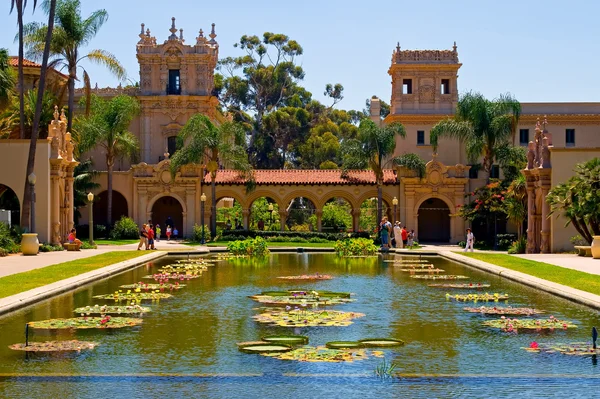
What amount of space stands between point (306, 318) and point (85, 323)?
386 cm

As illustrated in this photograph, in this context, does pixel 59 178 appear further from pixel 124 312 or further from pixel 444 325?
pixel 444 325

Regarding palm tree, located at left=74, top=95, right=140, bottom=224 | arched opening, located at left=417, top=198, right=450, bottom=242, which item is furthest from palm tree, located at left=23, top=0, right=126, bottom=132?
arched opening, located at left=417, top=198, right=450, bottom=242

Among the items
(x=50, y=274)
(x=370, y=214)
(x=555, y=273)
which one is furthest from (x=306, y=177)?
(x=50, y=274)

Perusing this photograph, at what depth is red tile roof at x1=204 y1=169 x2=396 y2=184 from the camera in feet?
184

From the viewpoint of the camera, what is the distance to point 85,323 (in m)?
15.8

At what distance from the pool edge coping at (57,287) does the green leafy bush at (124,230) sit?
2230cm

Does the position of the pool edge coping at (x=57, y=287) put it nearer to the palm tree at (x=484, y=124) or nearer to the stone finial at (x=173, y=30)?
the palm tree at (x=484, y=124)

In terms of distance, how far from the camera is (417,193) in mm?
55156

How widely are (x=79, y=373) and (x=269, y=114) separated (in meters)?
73.8

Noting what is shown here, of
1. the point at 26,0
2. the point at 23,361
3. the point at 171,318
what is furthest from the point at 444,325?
the point at 26,0

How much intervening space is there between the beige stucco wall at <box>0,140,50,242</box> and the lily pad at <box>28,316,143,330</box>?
79.3 ft

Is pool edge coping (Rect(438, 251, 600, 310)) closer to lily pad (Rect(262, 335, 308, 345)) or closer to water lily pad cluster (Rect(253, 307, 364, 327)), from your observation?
water lily pad cluster (Rect(253, 307, 364, 327))

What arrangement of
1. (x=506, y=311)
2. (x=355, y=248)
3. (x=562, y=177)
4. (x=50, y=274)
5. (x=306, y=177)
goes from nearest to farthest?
1. (x=506, y=311)
2. (x=50, y=274)
3. (x=562, y=177)
4. (x=355, y=248)
5. (x=306, y=177)

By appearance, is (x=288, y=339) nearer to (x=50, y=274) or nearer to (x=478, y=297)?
(x=478, y=297)
